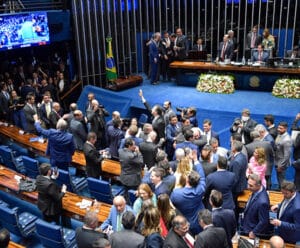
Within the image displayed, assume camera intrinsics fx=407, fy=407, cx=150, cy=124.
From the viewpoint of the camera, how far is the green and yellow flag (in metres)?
13.7

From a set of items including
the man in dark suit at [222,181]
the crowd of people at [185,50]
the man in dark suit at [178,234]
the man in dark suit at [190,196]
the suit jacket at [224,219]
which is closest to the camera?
the man in dark suit at [178,234]

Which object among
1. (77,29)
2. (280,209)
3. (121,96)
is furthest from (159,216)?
(77,29)

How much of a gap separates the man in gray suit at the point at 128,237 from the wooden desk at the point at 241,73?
875cm

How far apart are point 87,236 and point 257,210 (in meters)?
1.99

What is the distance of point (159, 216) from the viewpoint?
4328 mm

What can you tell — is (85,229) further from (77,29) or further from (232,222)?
(77,29)

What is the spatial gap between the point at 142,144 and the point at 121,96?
18.5ft

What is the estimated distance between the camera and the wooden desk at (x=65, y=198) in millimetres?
5988

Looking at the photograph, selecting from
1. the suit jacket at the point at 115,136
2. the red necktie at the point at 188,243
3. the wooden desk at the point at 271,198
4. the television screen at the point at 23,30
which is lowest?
the wooden desk at the point at 271,198

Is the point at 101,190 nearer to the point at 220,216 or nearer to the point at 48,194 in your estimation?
the point at 48,194

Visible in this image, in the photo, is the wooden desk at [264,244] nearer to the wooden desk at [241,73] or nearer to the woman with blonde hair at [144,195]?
the woman with blonde hair at [144,195]

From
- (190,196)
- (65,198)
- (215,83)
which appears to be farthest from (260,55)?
(190,196)

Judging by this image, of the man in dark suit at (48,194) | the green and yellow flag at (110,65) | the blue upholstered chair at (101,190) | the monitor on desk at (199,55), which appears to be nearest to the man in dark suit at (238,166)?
the blue upholstered chair at (101,190)

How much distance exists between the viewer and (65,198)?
6.49 m
